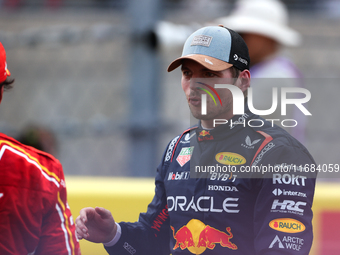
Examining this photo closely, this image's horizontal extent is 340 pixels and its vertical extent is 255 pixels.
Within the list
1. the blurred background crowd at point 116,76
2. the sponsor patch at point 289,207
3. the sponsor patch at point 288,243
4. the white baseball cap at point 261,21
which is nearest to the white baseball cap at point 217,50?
the sponsor patch at point 289,207

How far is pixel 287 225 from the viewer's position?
160 cm

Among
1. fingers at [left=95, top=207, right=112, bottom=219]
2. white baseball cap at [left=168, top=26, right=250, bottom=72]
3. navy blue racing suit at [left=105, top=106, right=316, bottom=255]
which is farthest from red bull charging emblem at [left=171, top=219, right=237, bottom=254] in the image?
white baseball cap at [left=168, top=26, right=250, bottom=72]

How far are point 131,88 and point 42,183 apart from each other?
5.91 ft

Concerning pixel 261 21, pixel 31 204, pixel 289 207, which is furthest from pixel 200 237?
pixel 261 21

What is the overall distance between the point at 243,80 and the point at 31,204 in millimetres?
884

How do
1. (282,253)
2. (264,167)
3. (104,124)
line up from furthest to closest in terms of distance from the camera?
(104,124), (264,167), (282,253)

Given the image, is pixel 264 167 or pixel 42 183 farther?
pixel 42 183

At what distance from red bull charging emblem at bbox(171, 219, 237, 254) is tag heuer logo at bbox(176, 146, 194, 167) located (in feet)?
0.75

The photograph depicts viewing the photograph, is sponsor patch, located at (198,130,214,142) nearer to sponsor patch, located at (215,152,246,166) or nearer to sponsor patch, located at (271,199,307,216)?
sponsor patch, located at (215,152,246,166)

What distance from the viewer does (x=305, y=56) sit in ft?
24.6

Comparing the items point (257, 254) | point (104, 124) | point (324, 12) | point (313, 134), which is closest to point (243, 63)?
point (257, 254)

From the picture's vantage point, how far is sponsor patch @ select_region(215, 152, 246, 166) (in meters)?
1.72

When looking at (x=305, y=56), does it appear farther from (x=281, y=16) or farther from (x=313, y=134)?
(x=281, y=16)

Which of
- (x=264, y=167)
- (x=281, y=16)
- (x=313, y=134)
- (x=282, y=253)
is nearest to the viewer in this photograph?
(x=282, y=253)
